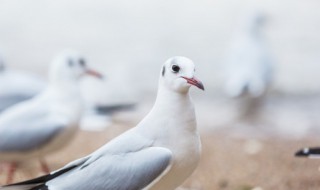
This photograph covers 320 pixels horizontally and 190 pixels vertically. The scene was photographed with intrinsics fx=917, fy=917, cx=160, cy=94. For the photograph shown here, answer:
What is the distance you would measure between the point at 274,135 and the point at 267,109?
81cm

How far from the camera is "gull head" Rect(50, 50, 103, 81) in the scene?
11.2 ft

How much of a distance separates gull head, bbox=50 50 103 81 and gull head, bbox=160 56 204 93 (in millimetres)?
1240

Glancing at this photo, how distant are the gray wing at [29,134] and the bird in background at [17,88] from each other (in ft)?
1.89

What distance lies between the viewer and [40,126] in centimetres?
319

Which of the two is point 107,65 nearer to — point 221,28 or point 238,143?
point 221,28

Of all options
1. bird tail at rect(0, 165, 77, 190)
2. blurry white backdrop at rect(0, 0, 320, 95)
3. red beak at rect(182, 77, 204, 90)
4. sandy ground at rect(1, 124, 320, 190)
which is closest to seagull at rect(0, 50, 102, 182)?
sandy ground at rect(1, 124, 320, 190)

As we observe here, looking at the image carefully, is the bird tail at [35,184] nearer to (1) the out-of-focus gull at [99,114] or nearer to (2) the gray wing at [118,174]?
(2) the gray wing at [118,174]

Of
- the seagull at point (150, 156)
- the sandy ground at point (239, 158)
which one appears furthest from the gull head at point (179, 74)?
the sandy ground at point (239, 158)

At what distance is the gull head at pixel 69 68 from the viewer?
3.43 m

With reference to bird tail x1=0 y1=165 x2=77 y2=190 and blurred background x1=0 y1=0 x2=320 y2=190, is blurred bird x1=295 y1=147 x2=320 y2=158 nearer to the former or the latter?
blurred background x1=0 y1=0 x2=320 y2=190

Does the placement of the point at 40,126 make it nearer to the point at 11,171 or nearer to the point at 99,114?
the point at 11,171

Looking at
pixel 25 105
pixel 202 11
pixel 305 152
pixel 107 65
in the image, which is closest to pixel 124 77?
pixel 107 65

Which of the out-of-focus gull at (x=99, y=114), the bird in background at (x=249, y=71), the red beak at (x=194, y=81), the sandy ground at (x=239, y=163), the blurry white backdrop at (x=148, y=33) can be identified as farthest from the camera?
the blurry white backdrop at (x=148, y=33)

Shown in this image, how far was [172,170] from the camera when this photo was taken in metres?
2.15
